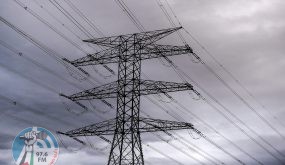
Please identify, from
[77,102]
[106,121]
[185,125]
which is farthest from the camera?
[77,102]

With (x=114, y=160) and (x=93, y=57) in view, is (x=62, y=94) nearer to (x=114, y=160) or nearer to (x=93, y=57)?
(x=93, y=57)

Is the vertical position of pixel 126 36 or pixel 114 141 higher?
pixel 126 36

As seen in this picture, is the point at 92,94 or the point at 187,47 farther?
the point at 92,94

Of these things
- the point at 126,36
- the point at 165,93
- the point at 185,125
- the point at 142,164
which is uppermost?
the point at 126,36

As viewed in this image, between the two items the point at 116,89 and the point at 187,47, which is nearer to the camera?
the point at 187,47

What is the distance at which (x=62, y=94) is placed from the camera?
98.8ft

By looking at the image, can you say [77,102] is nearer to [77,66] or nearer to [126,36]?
[77,66]

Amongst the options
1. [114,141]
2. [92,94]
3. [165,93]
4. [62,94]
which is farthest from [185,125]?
[62,94]

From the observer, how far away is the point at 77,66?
103 feet

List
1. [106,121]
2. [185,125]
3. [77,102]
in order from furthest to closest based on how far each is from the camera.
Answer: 1. [77,102]
2. [106,121]
3. [185,125]

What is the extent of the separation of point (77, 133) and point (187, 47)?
10016 millimetres

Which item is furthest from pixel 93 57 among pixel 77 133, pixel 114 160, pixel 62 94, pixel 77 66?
pixel 114 160

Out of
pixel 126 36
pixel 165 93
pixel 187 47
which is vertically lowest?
pixel 165 93

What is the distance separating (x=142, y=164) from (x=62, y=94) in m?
7.92
